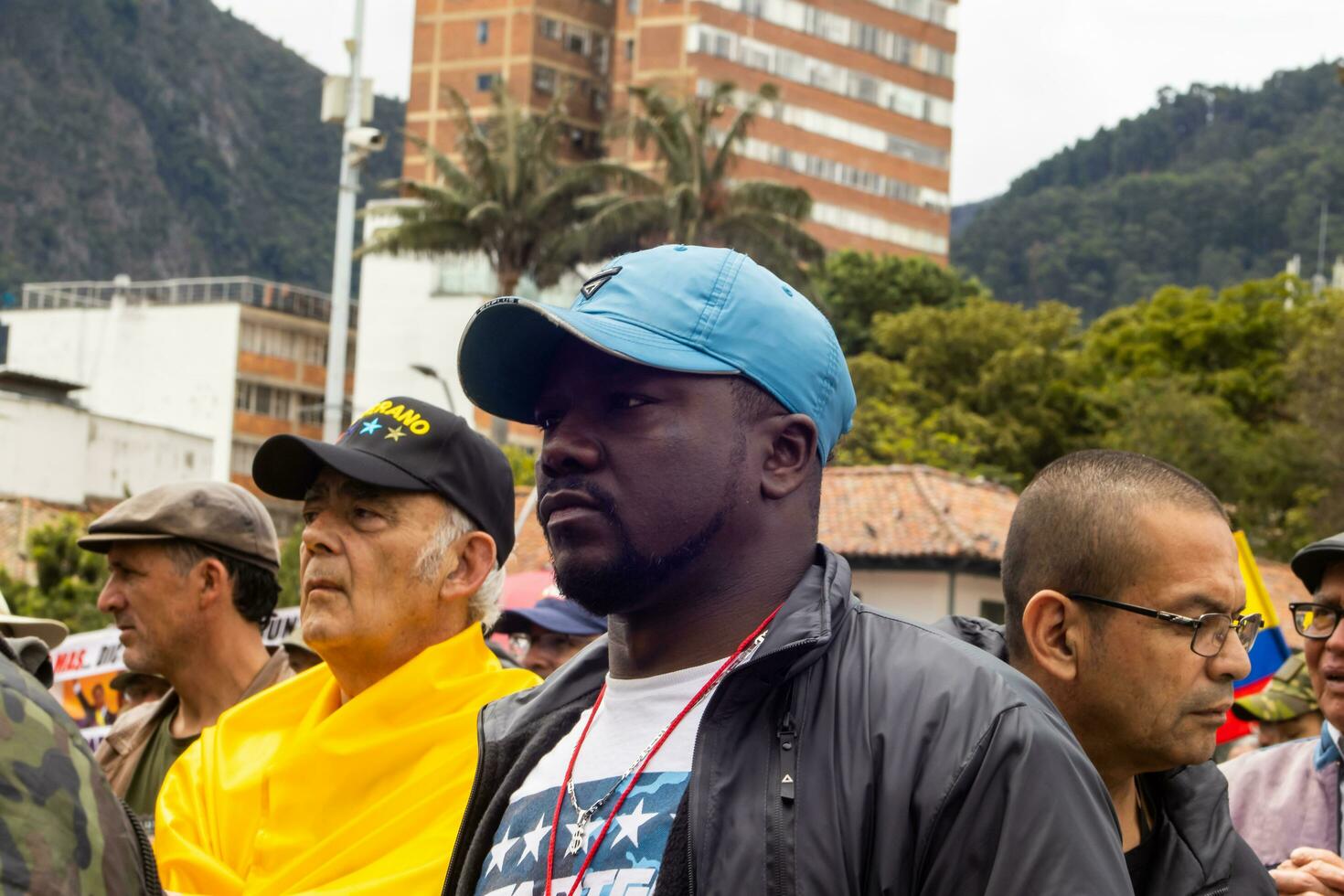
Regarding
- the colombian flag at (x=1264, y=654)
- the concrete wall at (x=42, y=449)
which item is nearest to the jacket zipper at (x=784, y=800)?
the colombian flag at (x=1264, y=654)

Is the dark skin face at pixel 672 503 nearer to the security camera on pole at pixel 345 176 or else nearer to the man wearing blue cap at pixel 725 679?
the man wearing blue cap at pixel 725 679

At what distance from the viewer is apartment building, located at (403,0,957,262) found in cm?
7938

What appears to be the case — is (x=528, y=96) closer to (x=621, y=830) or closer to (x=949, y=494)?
(x=949, y=494)

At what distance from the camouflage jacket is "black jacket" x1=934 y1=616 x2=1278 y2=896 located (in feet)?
4.59

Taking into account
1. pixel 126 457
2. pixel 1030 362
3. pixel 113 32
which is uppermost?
pixel 113 32

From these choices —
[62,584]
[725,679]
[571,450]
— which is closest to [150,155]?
[62,584]

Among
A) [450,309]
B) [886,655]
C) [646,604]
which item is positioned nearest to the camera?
[886,655]

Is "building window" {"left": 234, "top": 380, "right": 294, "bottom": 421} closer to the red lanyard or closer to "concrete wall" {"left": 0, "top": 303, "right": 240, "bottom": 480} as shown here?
"concrete wall" {"left": 0, "top": 303, "right": 240, "bottom": 480}

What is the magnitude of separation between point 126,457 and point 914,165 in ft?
143

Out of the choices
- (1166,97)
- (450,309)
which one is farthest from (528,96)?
(1166,97)

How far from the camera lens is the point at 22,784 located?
81.4 inches

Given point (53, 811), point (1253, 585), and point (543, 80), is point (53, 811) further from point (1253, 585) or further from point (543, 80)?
point (543, 80)

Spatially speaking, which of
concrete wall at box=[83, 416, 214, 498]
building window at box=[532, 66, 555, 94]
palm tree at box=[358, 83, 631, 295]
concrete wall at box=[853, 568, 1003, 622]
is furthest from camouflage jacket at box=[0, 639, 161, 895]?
building window at box=[532, 66, 555, 94]

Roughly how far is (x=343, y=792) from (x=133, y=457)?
51.5m
